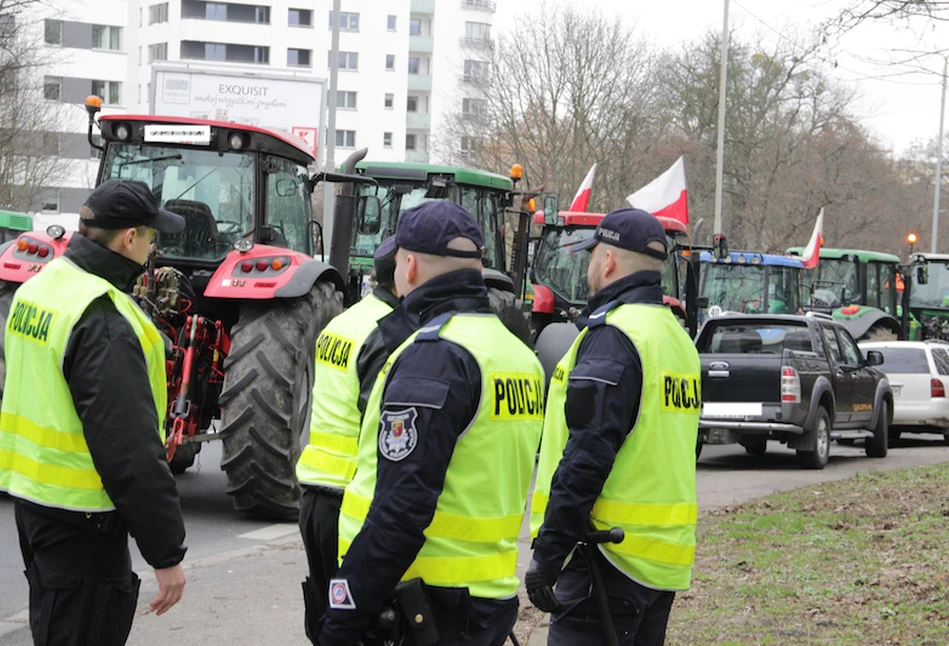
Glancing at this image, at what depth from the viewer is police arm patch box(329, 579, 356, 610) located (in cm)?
330

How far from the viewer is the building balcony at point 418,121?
3337 inches

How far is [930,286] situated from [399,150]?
52.0 m

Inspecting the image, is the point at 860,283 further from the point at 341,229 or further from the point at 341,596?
the point at 341,596

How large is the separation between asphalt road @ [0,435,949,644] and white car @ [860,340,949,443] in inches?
178

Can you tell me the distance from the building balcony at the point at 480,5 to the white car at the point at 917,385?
68.1 meters

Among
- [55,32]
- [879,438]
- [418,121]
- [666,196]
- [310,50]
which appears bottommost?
[879,438]

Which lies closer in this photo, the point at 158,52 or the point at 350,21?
the point at 158,52

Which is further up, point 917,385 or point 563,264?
point 563,264

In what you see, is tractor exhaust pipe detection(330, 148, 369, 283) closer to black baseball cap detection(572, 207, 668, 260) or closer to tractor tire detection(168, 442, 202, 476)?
tractor tire detection(168, 442, 202, 476)

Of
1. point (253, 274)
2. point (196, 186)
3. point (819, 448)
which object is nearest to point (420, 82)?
point (819, 448)

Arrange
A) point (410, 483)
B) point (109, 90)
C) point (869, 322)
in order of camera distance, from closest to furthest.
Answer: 1. point (410, 483)
2. point (869, 322)
3. point (109, 90)

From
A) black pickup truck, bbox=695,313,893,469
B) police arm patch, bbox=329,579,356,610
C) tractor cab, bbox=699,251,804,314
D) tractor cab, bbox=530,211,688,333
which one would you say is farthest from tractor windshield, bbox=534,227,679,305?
police arm patch, bbox=329,579,356,610

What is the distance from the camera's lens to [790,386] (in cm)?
1473

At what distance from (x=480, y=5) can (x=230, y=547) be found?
3156 inches
